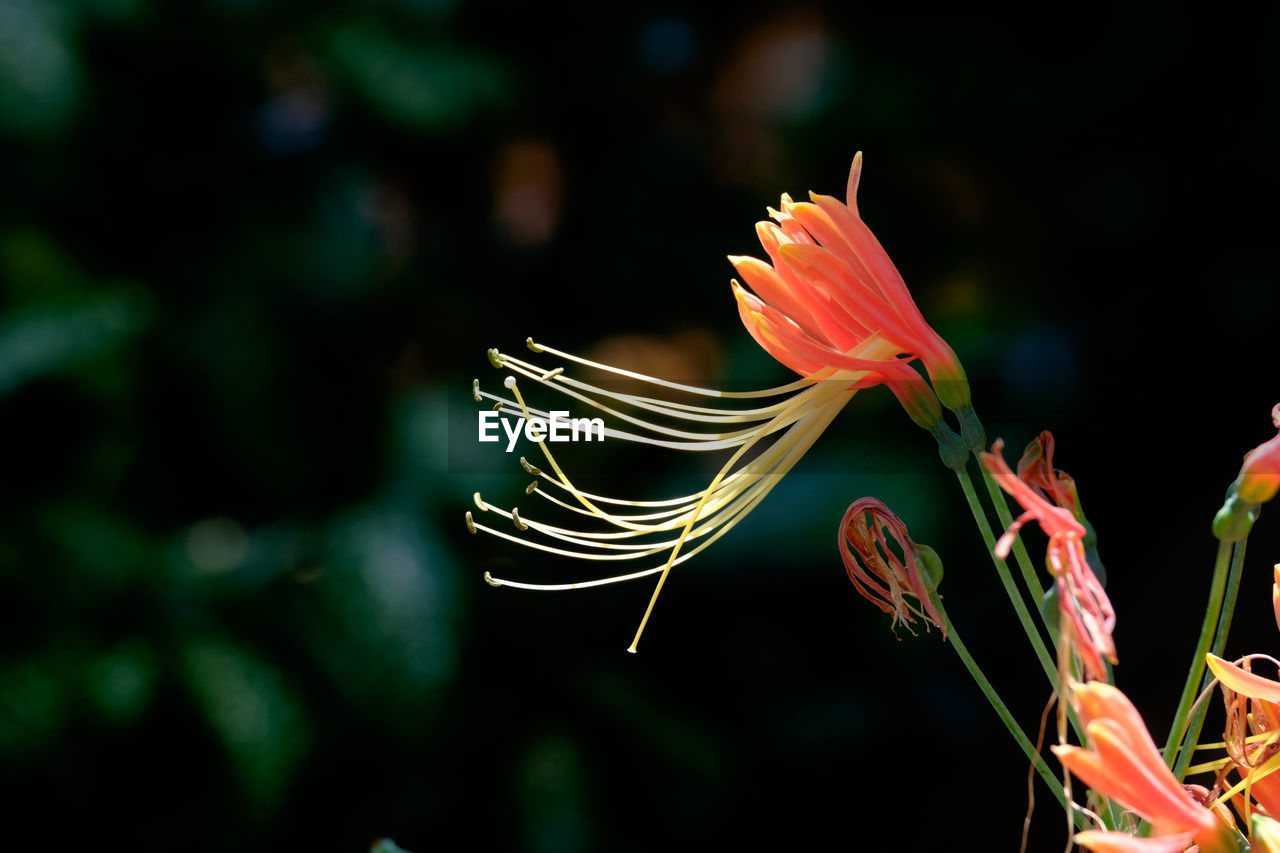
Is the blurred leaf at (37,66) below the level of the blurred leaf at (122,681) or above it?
above

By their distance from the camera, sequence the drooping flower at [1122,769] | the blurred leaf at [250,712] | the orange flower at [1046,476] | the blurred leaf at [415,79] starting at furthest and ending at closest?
1. the blurred leaf at [415,79]
2. the blurred leaf at [250,712]
3. the orange flower at [1046,476]
4. the drooping flower at [1122,769]

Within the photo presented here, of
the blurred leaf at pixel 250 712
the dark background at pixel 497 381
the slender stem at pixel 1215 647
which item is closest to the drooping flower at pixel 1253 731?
the slender stem at pixel 1215 647

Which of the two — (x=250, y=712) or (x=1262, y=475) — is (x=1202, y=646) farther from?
(x=250, y=712)

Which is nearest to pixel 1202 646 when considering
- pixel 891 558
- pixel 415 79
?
pixel 891 558

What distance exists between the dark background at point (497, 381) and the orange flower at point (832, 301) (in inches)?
39.3

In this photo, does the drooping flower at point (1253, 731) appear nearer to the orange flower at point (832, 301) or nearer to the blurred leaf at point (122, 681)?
the orange flower at point (832, 301)

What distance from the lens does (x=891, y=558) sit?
1.44ft

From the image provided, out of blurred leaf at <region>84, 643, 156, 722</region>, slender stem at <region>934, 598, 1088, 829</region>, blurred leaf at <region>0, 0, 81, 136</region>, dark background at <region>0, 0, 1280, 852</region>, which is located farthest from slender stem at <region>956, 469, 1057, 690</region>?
blurred leaf at <region>0, 0, 81, 136</region>

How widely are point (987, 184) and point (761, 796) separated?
955 mm

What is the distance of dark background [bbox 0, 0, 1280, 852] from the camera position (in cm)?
138

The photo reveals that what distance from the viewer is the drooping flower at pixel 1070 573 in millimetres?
292

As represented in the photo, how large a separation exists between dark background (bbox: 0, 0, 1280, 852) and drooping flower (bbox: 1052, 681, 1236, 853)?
3.67 feet

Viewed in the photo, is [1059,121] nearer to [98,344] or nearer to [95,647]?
[98,344]

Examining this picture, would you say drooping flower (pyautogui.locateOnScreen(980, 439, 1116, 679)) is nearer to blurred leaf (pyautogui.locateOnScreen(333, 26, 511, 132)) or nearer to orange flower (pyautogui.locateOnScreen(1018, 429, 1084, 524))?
orange flower (pyautogui.locateOnScreen(1018, 429, 1084, 524))
